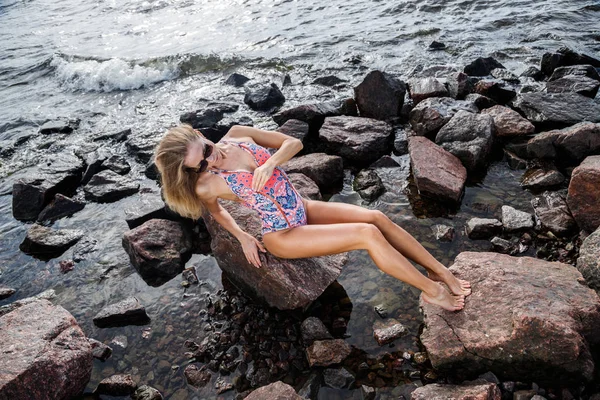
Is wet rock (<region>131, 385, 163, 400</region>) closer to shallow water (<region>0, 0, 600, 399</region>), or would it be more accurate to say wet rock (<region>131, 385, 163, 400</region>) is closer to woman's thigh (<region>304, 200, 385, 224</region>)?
shallow water (<region>0, 0, 600, 399</region>)

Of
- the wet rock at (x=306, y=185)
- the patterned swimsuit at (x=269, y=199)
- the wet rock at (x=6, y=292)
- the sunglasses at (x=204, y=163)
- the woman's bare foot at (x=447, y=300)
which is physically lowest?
the wet rock at (x=6, y=292)

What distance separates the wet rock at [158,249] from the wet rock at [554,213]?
18.0ft

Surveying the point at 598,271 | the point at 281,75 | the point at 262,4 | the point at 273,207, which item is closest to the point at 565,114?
the point at 598,271

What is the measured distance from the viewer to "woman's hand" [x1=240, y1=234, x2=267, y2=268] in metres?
5.50

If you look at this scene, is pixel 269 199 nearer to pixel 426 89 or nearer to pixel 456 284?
pixel 456 284

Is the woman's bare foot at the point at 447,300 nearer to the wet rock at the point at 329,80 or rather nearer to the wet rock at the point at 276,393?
the wet rock at the point at 276,393

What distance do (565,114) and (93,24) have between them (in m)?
24.7

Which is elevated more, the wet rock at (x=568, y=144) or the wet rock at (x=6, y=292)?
Result: the wet rock at (x=568, y=144)

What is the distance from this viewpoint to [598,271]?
4480mm

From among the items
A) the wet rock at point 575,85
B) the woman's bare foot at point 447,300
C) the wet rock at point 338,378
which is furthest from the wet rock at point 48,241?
the wet rock at point 575,85

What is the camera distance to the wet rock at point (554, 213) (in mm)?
6000

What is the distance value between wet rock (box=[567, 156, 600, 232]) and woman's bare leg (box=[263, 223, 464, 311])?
95.5 inches

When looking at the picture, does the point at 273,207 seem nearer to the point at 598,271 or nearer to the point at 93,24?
the point at 598,271

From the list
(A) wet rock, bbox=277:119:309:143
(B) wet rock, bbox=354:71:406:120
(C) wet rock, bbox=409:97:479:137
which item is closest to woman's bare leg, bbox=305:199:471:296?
(A) wet rock, bbox=277:119:309:143
